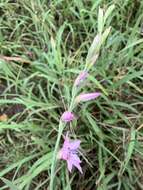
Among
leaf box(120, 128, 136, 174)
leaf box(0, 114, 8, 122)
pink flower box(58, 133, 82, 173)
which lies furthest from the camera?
leaf box(0, 114, 8, 122)

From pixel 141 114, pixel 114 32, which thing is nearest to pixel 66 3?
pixel 114 32

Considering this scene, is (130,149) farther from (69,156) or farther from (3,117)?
(3,117)

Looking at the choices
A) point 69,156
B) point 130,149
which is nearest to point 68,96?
point 130,149

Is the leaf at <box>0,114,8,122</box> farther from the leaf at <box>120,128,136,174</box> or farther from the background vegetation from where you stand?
the leaf at <box>120,128,136,174</box>

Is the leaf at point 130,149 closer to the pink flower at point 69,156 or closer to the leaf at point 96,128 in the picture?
the leaf at point 96,128

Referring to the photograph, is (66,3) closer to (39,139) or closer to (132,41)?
(132,41)

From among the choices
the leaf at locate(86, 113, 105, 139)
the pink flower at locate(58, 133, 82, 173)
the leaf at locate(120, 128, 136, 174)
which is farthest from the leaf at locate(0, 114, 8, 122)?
the pink flower at locate(58, 133, 82, 173)

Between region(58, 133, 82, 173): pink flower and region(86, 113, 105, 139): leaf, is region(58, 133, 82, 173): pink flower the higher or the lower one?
the higher one

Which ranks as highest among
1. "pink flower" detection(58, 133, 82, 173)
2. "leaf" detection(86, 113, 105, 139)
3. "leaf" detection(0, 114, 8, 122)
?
"pink flower" detection(58, 133, 82, 173)

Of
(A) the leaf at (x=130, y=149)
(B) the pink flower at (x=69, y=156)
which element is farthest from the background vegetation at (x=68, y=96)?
(B) the pink flower at (x=69, y=156)
